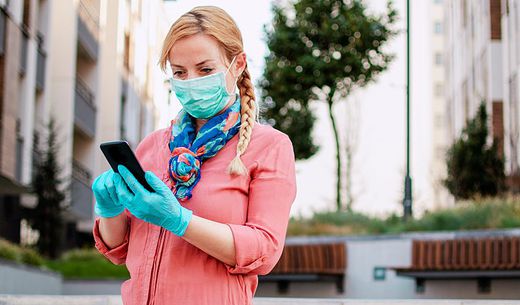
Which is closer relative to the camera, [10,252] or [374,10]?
[10,252]

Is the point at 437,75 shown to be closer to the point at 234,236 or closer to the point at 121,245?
the point at 121,245

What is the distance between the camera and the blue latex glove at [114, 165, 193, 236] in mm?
2467

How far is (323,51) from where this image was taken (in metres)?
25.2

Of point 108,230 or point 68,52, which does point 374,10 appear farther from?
point 108,230

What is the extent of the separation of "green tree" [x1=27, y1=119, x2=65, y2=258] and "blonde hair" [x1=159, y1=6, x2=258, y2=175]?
23250 millimetres

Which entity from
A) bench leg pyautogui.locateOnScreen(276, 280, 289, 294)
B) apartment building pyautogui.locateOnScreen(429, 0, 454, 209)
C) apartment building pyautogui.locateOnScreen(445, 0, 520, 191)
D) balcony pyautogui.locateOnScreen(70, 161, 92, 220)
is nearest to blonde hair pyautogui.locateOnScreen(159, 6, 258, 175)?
bench leg pyautogui.locateOnScreen(276, 280, 289, 294)

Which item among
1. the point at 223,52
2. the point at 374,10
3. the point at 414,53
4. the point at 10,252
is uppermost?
the point at 414,53

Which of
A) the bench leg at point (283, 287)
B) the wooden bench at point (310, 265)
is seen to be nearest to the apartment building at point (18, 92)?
the bench leg at point (283, 287)

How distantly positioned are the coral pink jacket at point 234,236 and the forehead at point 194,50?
0.76ft

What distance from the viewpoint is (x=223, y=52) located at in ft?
9.11

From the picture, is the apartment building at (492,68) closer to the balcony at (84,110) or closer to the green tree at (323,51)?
the green tree at (323,51)

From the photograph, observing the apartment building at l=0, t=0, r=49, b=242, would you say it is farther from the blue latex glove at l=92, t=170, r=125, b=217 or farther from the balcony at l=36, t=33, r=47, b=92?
the blue latex glove at l=92, t=170, r=125, b=217

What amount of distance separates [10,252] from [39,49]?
9552mm

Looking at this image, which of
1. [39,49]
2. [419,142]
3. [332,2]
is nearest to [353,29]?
[332,2]
